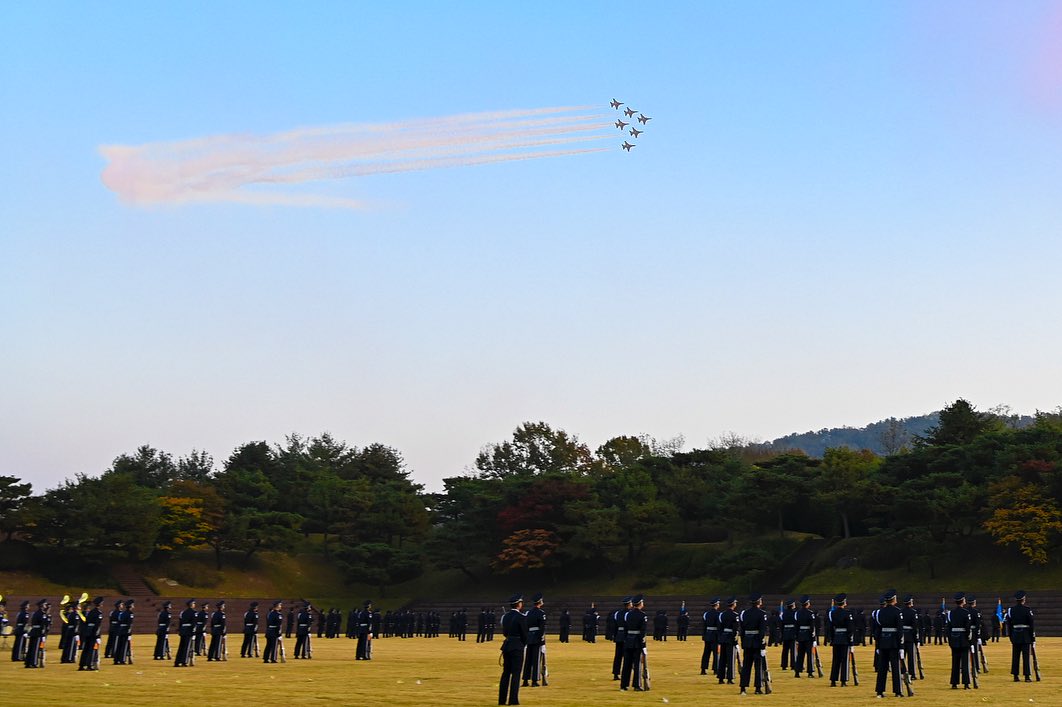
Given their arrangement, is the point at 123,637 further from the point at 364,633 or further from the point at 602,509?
the point at 602,509

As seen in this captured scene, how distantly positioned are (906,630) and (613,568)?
59.6 metres

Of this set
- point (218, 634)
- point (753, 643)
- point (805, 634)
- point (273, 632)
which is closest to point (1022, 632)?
point (805, 634)

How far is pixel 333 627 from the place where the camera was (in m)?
54.5

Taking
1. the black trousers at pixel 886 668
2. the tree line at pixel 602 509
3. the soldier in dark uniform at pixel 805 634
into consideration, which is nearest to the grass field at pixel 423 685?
the black trousers at pixel 886 668

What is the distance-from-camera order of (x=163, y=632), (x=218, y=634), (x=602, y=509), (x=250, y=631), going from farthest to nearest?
(x=602, y=509) < (x=250, y=631) < (x=163, y=632) < (x=218, y=634)

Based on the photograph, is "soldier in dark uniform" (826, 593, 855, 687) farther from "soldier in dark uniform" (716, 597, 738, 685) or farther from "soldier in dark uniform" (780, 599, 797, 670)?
"soldier in dark uniform" (780, 599, 797, 670)

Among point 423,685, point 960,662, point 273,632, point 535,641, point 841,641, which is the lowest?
point 423,685

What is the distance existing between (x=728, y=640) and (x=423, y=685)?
658 centimetres

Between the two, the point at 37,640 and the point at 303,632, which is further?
the point at 303,632

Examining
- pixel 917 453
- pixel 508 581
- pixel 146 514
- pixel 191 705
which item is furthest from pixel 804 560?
pixel 191 705

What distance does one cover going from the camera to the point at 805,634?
24.7 metres

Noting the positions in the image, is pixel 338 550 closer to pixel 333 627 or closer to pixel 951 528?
pixel 333 627

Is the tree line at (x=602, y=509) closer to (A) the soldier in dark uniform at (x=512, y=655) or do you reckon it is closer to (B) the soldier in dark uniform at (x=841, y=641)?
(B) the soldier in dark uniform at (x=841, y=641)

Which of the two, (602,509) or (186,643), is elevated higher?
(602,509)
